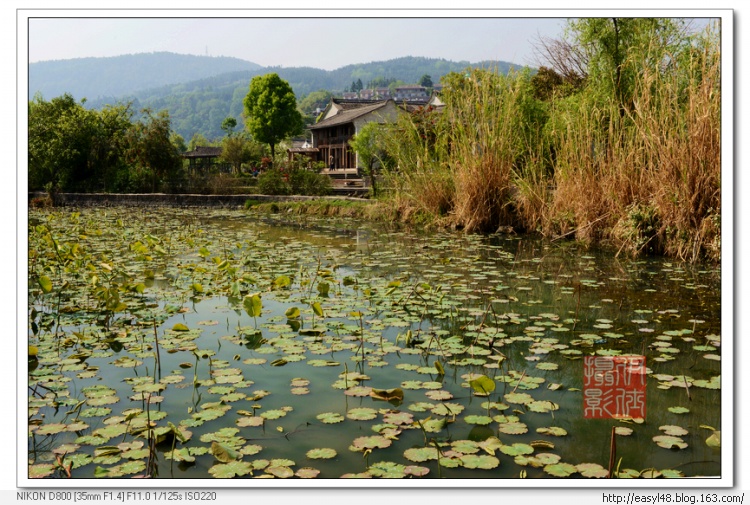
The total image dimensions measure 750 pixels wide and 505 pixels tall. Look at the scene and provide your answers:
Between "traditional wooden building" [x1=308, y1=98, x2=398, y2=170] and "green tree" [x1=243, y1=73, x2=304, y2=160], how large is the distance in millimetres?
1617

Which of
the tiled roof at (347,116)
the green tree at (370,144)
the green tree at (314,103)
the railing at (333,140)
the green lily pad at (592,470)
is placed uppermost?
the green tree at (314,103)

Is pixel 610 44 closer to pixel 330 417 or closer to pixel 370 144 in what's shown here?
pixel 370 144

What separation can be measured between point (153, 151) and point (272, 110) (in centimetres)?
1503

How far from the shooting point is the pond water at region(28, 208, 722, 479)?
7.13 feet

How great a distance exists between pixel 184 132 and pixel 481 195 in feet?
288

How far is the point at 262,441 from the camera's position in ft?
7.57

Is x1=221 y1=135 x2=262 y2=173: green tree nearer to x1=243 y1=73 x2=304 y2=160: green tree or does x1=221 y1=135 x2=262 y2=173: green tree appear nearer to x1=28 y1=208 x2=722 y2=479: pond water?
x1=243 y1=73 x2=304 y2=160: green tree

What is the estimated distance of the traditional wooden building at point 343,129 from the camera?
3266 cm

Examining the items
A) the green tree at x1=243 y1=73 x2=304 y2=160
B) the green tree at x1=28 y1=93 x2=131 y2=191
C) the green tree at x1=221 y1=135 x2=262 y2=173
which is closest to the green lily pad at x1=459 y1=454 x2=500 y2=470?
the green tree at x1=28 y1=93 x2=131 y2=191

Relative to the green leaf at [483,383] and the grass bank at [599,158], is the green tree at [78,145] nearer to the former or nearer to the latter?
the grass bank at [599,158]

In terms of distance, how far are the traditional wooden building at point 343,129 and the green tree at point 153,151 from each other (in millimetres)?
11457

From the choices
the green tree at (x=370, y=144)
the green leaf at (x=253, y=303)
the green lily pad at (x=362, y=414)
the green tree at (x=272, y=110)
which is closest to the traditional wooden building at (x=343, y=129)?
the green tree at (x=272, y=110)

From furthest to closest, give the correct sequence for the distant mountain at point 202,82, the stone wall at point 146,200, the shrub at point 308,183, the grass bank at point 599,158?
the distant mountain at point 202,82 → the stone wall at point 146,200 → the shrub at point 308,183 → the grass bank at point 599,158

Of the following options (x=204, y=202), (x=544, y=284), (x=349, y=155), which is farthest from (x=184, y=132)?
(x=544, y=284)
